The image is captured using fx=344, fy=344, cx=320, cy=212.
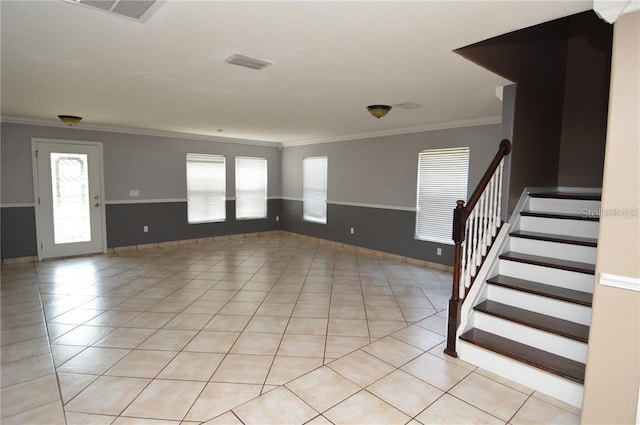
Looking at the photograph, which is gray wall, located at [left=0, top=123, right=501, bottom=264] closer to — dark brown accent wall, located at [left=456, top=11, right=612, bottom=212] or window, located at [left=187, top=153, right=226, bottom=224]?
window, located at [left=187, top=153, right=226, bottom=224]

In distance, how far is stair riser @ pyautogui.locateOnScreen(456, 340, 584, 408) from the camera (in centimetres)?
220

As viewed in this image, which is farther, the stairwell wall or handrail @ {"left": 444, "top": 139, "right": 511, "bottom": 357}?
handrail @ {"left": 444, "top": 139, "right": 511, "bottom": 357}

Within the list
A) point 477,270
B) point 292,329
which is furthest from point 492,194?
point 292,329

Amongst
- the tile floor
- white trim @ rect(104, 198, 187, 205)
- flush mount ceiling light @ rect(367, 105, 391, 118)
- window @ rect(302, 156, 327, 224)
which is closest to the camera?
the tile floor

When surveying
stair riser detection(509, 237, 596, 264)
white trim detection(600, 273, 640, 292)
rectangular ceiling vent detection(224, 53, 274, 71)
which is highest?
rectangular ceiling vent detection(224, 53, 274, 71)

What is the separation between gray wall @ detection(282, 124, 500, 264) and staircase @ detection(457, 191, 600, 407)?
183 cm

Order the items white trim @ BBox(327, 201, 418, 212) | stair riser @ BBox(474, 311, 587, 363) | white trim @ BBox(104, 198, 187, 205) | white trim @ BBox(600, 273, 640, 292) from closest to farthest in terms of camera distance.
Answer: white trim @ BBox(600, 273, 640, 292), stair riser @ BBox(474, 311, 587, 363), white trim @ BBox(327, 201, 418, 212), white trim @ BBox(104, 198, 187, 205)

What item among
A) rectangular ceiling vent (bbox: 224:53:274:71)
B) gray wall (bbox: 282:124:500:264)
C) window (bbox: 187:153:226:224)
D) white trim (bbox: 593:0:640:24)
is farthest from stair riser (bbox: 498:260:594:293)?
window (bbox: 187:153:226:224)

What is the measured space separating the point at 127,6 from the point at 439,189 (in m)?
4.72

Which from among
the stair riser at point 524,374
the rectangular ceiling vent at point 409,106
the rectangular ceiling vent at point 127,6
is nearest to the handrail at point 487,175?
the stair riser at point 524,374

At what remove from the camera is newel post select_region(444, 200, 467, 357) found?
274 centimetres

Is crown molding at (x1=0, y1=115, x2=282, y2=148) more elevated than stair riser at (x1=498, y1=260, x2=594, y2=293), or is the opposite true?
crown molding at (x1=0, y1=115, x2=282, y2=148)

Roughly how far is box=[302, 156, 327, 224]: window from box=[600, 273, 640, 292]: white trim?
586 cm

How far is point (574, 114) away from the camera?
12.6ft
